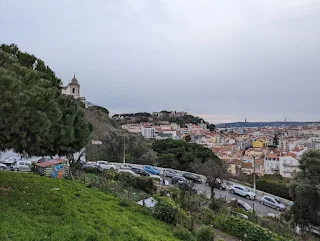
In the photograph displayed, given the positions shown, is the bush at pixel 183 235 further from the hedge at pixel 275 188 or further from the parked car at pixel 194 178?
the hedge at pixel 275 188

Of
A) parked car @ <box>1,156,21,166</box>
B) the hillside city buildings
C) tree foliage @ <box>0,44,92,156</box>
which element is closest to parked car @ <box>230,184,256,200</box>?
the hillside city buildings

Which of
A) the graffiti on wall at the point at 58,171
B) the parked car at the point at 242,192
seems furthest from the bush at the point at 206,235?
the parked car at the point at 242,192

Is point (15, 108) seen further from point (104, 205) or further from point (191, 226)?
point (191, 226)

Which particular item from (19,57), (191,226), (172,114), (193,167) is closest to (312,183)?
(191,226)

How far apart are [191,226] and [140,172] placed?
1546cm

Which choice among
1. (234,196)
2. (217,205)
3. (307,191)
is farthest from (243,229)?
(234,196)

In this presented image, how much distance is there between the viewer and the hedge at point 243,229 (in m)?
8.59

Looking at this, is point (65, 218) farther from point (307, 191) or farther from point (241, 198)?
point (241, 198)

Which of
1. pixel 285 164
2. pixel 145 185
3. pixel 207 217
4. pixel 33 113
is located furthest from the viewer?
pixel 285 164

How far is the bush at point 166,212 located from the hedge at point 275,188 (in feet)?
67.3

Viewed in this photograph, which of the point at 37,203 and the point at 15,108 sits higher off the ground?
the point at 15,108

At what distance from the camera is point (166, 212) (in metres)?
9.32

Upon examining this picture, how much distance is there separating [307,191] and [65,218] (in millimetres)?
12393

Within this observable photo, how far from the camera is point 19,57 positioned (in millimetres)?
7355
